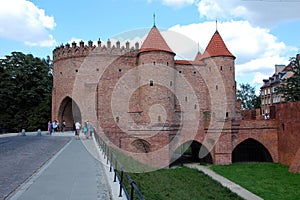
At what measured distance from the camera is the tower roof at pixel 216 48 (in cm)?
2898

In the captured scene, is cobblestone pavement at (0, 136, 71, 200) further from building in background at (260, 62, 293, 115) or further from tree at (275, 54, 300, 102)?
building in background at (260, 62, 293, 115)

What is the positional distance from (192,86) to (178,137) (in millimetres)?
8276

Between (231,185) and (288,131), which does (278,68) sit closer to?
(288,131)

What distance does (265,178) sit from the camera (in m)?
18.7

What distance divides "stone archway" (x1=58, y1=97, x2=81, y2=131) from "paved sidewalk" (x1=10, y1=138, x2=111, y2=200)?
17.8m

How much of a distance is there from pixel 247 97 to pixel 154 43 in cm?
4113

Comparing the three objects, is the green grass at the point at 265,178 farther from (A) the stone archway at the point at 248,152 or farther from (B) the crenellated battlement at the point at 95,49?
(B) the crenellated battlement at the point at 95,49

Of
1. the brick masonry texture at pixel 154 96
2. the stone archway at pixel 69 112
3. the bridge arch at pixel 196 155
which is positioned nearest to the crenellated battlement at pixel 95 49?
the brick masonry texture at pixel 154 96

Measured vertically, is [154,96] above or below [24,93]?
below

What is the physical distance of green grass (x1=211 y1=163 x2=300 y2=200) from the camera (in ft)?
51.0

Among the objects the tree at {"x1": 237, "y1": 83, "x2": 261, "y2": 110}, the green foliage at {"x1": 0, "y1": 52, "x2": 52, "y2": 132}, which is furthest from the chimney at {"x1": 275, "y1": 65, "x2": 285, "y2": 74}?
the green foliage at {"x1": 0, "y1": 52, "x2": 52, "y2": 132}

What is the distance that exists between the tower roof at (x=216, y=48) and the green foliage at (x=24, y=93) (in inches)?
760

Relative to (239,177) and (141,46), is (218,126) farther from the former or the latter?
(141,46)

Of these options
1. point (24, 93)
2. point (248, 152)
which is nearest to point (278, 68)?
point (248, 152)
